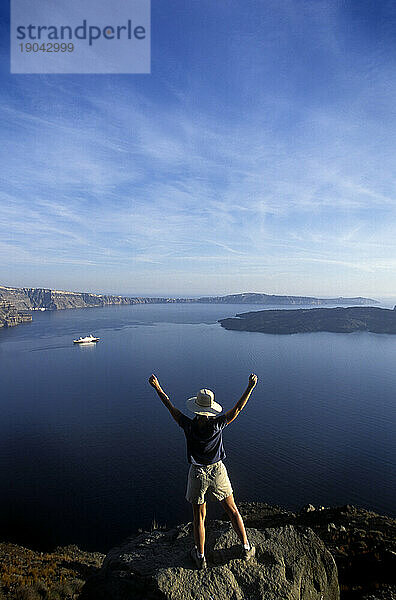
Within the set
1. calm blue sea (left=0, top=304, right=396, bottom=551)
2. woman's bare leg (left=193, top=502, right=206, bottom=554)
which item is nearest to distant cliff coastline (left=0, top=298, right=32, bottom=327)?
calm blue sea (left=0, top=304, right=396, bottom=551)

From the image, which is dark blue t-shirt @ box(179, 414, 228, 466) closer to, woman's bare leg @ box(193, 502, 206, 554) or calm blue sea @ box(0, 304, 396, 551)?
woman's bare leg @ box(193, 502, 206, 554)

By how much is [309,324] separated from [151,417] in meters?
126

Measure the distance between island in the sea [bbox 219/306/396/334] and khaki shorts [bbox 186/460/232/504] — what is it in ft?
478

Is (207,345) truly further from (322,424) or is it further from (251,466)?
(251,466)

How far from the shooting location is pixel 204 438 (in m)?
4.73

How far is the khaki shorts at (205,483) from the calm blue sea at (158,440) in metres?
21.9

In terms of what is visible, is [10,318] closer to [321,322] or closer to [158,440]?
[321,322]

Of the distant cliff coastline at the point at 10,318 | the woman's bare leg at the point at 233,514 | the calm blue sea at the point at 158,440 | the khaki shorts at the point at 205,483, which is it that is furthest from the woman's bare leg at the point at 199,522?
the distant cliff coastline at the point at 10,318

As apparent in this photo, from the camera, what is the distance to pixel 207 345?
102438 mm

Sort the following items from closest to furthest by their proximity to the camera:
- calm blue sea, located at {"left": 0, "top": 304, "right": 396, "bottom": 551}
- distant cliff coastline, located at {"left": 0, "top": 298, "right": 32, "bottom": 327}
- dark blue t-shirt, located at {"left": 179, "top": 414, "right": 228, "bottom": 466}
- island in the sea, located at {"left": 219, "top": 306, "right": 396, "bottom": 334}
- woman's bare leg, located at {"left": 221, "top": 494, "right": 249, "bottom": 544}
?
dark blue t-shirt, located at {"left": 179, "top": 414, "right": 228, "bottom": 466}
woman's bare leg, located at {"left": 221, "top": 494, "right": 249, "bottom": 544}
calm blue sea, located at {"left": 0, "top": 304, "right": 396, "bottom": 551}
island in the sea, located at {"left": 219, "top": 306, "right": 396, "bottom": 334}
distant cliff coastline, located at {"left": 0, "top": 298, "right": 32, "bottom": 327}

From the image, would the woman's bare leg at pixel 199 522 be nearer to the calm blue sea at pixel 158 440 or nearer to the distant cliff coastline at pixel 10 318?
the calm blue sea at pixel 158 440

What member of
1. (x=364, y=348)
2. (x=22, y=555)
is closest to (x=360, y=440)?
(x=22, y=555)

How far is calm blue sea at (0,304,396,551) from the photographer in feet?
83.8

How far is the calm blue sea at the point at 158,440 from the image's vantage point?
2553 cm
